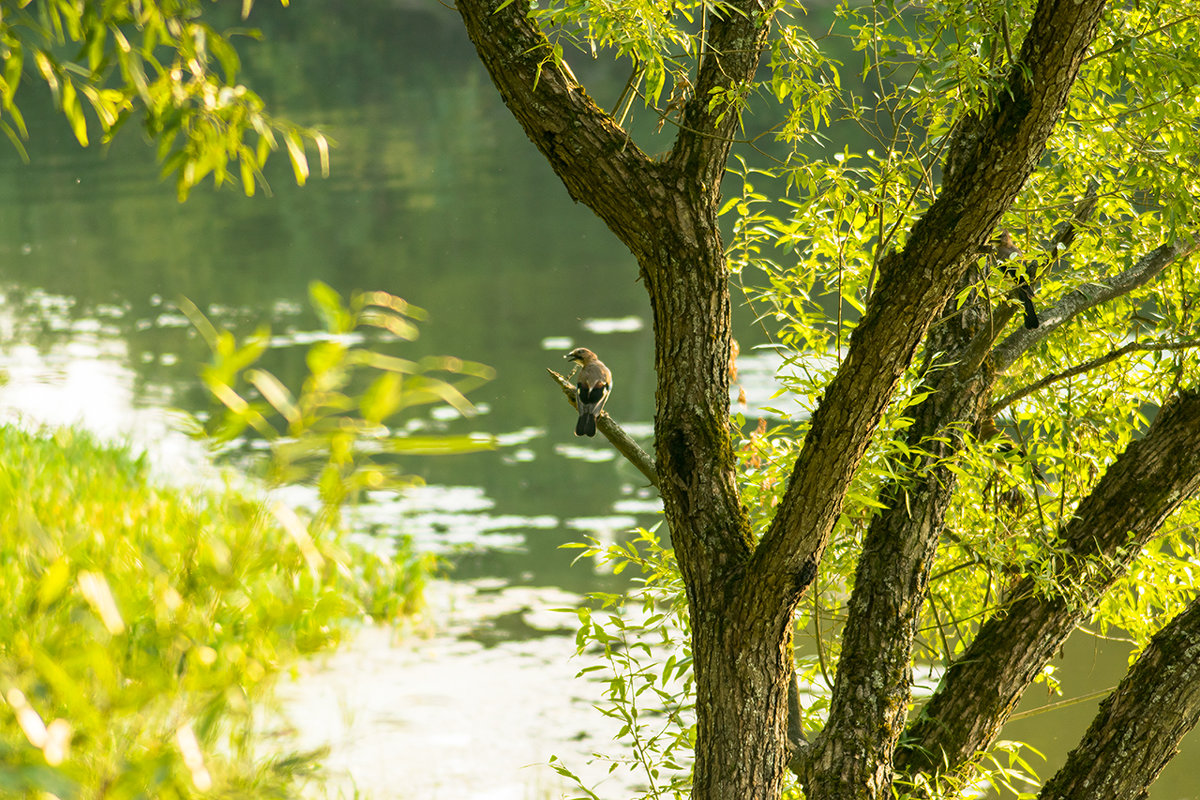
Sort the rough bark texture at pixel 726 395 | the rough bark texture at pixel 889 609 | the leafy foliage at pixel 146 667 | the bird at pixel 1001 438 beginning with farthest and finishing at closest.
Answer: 1. the bird at pixel 1001 438
2. the rough bark texture at pixel 889 609
3. the rough bark texture at pixel 726 395
4. the leafy foliage at pixel 146 667

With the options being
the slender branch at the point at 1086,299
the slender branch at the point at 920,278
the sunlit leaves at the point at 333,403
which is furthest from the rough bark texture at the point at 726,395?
the sunlit leaves at the point at 333,403

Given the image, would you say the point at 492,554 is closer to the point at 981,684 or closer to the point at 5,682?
the point at 981,684

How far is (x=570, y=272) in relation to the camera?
1355 centimetres

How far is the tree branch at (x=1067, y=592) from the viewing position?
10.6ft

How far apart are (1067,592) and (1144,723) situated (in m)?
0.42

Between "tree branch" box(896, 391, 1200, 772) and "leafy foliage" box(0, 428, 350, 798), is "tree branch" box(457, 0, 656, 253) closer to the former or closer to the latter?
"leafy foliage" box(0, 428, 350, 798)

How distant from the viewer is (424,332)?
11.5 m

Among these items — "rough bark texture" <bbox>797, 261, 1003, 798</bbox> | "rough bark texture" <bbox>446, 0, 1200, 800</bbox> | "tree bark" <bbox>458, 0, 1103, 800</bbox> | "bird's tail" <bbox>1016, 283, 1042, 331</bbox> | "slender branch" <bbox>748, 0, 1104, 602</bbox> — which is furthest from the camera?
"bird's tail" <bbox>1016, 283, 1042, 331</bbox>

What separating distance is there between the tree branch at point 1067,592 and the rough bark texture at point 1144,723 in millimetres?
223

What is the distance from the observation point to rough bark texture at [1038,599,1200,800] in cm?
314

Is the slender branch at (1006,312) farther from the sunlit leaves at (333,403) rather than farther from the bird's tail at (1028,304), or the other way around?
the sunlit leaves at (333,403)

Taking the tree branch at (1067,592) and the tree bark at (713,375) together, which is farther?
the tree branch at (1067,592)

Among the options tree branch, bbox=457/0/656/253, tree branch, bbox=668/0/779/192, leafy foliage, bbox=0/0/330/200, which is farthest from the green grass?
tree branch, bbox=668/0/779/192

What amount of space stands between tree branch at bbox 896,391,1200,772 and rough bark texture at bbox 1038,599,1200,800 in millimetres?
223
